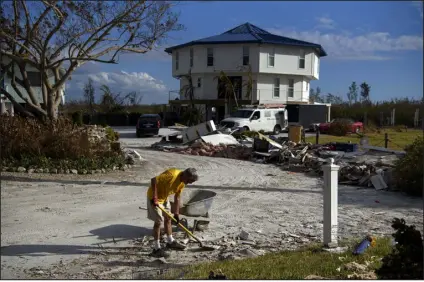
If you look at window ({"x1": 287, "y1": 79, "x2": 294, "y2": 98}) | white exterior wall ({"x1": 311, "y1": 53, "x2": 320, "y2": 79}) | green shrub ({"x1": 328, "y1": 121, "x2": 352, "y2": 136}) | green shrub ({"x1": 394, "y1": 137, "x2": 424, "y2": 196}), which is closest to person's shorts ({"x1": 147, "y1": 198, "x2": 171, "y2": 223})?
green shrub ({"x1": 394, "y1": 137, "x2": 424, "y2": 196})

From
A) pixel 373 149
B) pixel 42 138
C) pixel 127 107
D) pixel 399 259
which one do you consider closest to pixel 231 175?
pixel 42 138

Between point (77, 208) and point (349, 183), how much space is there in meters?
8.55

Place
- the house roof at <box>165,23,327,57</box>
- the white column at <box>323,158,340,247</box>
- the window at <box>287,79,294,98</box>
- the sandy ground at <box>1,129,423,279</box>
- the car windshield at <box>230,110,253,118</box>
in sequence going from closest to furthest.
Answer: the sandy ground at <box>1,129,423,279</box> < the white column at <box>323,158,340,247</box> < the car windshield at <box>230,110,253,118</box> < the house roof at <box>165,23,327,57</box> < the window at <box>287,79,294,98</box>

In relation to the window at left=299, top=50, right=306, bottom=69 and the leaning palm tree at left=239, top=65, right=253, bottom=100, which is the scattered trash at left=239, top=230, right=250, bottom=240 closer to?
the leaning palm tree at left=239, top=65, right=253, bottom=100

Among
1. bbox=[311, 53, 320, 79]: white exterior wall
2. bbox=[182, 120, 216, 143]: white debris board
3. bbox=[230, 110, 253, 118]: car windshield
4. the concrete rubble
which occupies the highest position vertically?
bbox=[311, 53, 320, 79]: white exterior wall

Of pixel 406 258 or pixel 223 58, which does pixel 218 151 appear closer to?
pixel 406 258

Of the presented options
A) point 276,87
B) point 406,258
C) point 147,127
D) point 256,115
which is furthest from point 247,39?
point 406,258

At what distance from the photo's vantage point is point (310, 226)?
9547 mm

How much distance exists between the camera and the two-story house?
1732 inches

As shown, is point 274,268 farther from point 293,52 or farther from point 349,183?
point 293,52

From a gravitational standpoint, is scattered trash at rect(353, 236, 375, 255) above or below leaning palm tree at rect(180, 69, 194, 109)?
below

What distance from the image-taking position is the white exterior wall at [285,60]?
44.2 meters

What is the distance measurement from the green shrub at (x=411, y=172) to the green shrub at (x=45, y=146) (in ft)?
28.3

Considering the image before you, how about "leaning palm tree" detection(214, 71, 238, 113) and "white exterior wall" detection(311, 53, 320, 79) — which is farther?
"white exterior wall" detection(311, 53, 320, 79)
